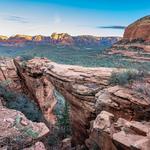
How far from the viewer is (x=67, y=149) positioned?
2547 cm

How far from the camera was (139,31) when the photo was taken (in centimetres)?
8825

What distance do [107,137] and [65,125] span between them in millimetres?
14516

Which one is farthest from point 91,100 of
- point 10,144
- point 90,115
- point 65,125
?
point 10,144

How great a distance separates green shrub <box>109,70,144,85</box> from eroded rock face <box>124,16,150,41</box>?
207ft

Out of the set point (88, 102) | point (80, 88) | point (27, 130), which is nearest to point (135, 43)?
point (80, 88)

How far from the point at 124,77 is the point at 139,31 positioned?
230 feet

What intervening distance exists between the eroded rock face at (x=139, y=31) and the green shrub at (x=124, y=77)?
6296cm

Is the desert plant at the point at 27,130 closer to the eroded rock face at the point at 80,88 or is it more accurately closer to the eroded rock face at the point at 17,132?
the eroded rock face at the point at 17,132

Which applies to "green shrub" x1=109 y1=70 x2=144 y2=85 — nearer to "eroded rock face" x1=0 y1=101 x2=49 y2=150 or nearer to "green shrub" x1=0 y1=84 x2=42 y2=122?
"green shrub" x1=0 y1=84 x2=42 y2=122

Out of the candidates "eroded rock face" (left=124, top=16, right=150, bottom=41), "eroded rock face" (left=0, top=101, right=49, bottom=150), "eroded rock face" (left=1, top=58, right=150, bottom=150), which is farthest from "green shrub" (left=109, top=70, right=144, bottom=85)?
"eroded rock face" (left=124, top=16, right=150, bottom=41)

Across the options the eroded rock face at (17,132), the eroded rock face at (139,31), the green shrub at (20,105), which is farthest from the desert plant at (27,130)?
the eroded rock face at (139,31)

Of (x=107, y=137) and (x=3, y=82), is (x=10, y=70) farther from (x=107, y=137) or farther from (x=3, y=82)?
(x=107, y=137)

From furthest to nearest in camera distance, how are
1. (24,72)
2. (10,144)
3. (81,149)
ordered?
(24,72), (81,149), (10,144)

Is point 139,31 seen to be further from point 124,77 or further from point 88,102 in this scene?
point 124,77
